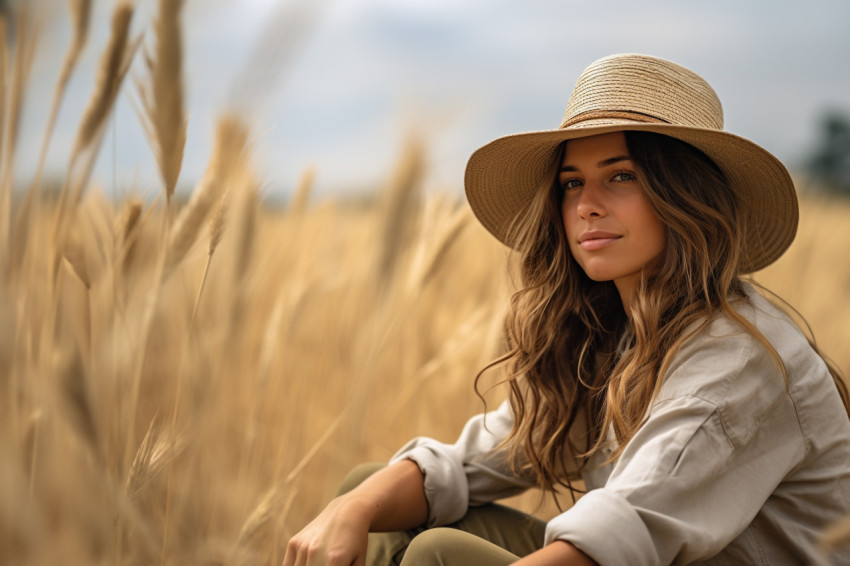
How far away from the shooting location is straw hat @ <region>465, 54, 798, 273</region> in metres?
1.11

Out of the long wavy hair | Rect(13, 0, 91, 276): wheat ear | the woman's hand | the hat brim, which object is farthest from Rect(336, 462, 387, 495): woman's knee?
Rect(13, 0, 91, 276): wheat ear

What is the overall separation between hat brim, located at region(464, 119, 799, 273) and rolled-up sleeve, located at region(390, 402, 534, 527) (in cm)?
35

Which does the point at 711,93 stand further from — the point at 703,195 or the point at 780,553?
the point at 780,553

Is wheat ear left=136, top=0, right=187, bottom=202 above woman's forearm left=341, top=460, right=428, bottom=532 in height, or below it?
above

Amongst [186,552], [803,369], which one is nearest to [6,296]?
[186,552]

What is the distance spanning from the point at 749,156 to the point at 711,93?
0.16m

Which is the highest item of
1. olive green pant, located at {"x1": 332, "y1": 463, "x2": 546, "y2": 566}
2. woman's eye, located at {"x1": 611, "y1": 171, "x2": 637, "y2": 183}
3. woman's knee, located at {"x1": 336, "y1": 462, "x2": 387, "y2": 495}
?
woman's eye, located at {"x1": 611, "y1": 171, "x2": 637, "y2": 183}

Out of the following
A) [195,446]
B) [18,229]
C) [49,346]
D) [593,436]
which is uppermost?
[18,229]

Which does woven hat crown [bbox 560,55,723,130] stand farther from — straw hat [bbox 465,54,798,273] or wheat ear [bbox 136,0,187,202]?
wheat ear [bbox 136,0,187,202]

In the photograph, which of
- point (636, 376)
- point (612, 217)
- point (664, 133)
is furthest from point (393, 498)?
point (664, 133)

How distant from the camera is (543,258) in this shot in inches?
53.1

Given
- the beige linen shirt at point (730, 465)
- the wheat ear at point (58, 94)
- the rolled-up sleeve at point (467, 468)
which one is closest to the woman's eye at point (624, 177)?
the beige linen shirt at point (730, 465)

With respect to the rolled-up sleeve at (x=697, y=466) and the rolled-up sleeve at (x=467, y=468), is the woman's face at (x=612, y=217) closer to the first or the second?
the rolled-up sleeve at (x=697, y=466)

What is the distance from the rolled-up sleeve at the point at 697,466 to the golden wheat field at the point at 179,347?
1.23 feet
